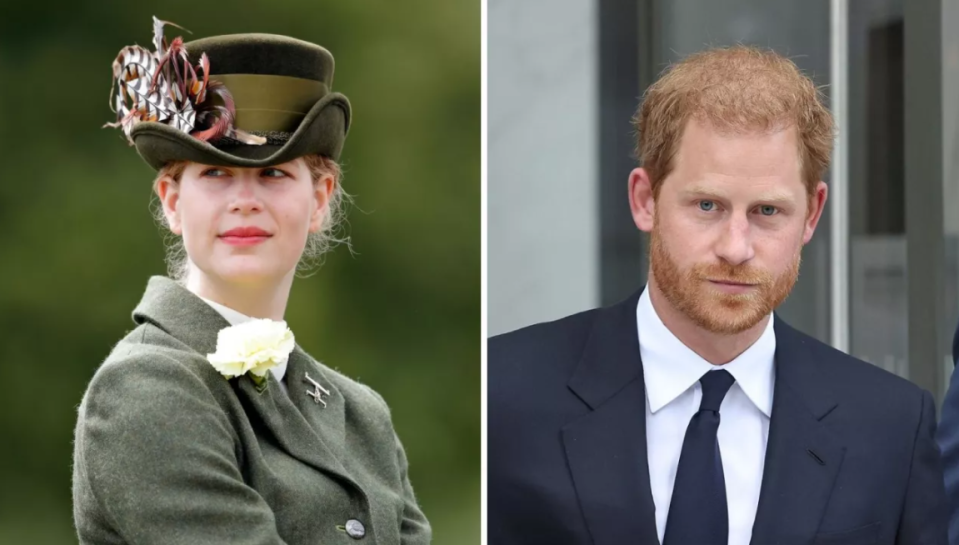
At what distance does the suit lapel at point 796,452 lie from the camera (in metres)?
3.23

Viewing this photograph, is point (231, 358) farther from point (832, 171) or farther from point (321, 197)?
point (832, 171)

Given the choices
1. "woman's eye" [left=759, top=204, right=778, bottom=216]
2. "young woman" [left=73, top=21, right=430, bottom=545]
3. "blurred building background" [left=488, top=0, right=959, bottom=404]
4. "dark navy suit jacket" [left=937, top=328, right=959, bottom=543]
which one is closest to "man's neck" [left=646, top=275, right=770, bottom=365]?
"blurred building background" [left=488, top=0, right=959, bottom=404]

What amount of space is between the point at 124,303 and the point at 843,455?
7.64ft

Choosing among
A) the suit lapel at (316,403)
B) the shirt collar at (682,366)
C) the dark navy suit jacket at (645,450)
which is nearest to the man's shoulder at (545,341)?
the dark navy suit jacket at (645,450)

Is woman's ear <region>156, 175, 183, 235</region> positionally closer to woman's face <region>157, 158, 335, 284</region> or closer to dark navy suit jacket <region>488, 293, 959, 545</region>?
woman's face <region>157, 158, 335, 284</region>

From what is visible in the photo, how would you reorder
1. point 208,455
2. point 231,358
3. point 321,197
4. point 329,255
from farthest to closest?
1. point 329,255
2. point 321,197
3. point 231,358
4. point 208,455

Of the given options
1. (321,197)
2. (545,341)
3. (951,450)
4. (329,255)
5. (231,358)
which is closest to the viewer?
(231,358)

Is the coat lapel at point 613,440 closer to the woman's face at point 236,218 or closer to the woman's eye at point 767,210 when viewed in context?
the woman's eye at point 767,210

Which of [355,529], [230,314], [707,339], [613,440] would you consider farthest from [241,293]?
[707,339]

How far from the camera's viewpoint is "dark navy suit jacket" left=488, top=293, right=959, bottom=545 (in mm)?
3232

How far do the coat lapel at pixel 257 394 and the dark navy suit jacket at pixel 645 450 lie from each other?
46 cm

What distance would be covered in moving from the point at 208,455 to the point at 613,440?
3.16 ft

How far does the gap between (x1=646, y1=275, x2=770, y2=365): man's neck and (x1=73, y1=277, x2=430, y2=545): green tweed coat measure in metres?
0.70

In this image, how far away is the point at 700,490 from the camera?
321 centimetres
